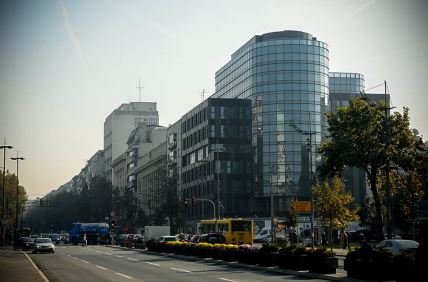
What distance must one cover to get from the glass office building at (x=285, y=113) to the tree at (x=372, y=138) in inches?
2204

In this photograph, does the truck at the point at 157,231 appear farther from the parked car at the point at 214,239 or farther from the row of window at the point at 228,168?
the row of window at the point at 228,168

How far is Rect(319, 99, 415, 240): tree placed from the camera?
172ft

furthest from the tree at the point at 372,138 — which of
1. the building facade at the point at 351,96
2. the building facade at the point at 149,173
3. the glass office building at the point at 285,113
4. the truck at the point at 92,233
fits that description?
the building facade at the point at 149,173

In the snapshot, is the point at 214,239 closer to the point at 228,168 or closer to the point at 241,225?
the point at 241,225

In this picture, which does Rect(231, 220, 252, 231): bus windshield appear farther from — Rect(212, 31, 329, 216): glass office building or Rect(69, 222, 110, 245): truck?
Rect(212, 31, 329, 216): glass office building

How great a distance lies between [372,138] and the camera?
52.6 metres

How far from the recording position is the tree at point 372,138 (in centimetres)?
5238

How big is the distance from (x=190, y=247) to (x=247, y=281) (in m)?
23.1

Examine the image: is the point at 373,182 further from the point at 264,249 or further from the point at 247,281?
the point at 247,281

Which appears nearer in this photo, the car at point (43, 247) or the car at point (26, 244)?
the car at point (43, 247)

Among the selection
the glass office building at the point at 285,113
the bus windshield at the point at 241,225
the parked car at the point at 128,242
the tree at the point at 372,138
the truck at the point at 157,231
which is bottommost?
the parked car at the point at 128,242

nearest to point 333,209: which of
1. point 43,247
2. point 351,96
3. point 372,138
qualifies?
point 372,138

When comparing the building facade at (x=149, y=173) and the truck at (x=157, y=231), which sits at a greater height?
the building facade at (x=149, y=173)

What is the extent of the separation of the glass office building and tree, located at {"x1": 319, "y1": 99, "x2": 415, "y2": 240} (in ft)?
184
